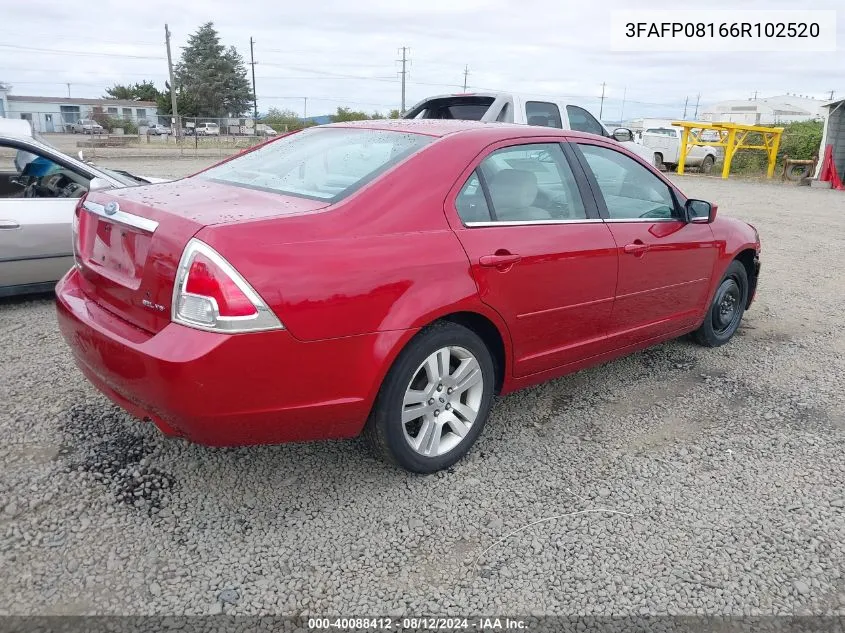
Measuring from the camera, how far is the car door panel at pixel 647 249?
370 centimetres

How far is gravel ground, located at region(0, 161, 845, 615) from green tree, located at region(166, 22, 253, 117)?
71.8 meters

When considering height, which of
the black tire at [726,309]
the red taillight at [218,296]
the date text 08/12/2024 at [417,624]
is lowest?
the date text 08/12/2024 at [417,624]

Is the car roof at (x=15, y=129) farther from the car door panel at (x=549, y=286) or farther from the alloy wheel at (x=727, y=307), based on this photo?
the alloy wheel at (x=727, y=307)

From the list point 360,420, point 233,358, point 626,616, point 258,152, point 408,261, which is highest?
point 258,152

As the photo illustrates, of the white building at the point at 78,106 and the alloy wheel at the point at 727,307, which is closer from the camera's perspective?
the alloy wheel at the point at 727,307

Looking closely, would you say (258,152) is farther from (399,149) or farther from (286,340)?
(286,340)

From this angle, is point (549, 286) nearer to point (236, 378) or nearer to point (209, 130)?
point (236, 378)

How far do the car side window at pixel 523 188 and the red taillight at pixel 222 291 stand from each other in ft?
3.59

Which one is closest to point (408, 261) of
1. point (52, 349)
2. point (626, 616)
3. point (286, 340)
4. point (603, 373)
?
point (286, 340)

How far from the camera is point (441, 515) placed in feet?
9.11

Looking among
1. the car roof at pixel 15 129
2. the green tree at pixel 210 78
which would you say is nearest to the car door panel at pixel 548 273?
the car roof at pixel 15 129

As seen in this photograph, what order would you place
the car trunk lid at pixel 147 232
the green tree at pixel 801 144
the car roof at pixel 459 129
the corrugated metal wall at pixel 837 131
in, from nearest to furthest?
1. the car trunk lid at pixel 147 232
2. the car roof at pixel 459 129
3. the corrugated metal wall at pixel 837 131
4. the green tree at pixel 801 144

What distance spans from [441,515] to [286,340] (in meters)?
1.00

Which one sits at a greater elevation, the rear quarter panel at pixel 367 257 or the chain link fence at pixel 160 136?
the rear quarter panel at pixel 367 257
